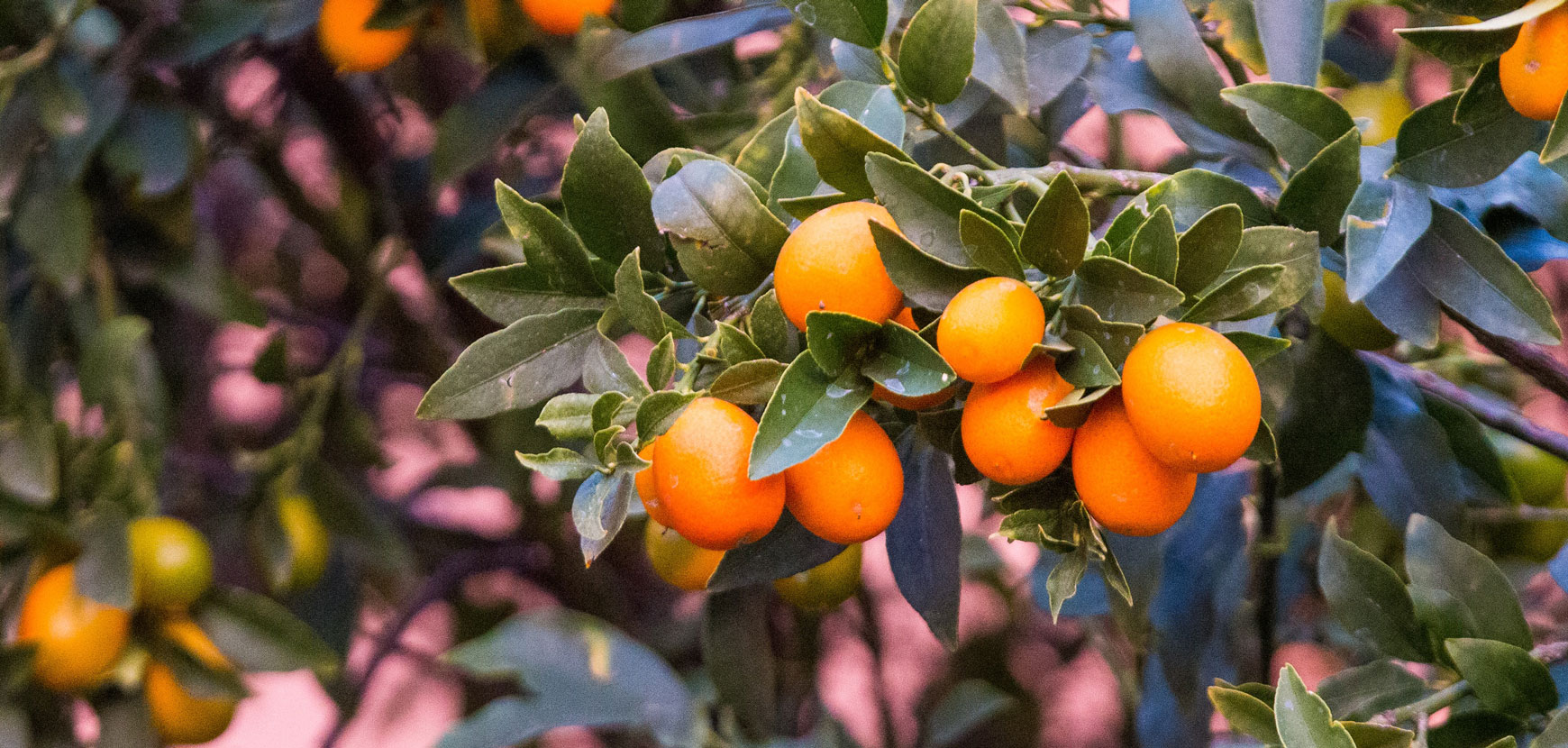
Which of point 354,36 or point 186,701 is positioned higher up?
point 354,36

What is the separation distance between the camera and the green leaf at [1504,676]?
0.43m

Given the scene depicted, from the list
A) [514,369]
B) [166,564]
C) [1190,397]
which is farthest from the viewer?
[166,564]

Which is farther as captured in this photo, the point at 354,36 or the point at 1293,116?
the point at 354,36

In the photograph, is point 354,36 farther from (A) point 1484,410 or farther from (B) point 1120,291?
(A) point 1484,410

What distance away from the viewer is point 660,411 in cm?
33

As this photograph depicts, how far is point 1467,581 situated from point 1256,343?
236mm

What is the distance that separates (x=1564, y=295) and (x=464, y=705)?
114 centimetres

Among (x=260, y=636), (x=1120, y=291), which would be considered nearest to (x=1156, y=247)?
(x=1120, y=291)

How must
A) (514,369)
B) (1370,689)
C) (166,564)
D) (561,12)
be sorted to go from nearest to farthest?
(514,369)
(1370,689)
(561,12)
(166,564)

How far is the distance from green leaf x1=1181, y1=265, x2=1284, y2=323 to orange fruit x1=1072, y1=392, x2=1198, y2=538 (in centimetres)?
3

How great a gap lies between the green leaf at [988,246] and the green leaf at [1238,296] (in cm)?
5

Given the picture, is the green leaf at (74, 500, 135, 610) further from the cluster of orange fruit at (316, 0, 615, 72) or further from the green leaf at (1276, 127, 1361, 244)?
the green leaf at (1276, 127, 1361, 244)

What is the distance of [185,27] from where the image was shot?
78cm

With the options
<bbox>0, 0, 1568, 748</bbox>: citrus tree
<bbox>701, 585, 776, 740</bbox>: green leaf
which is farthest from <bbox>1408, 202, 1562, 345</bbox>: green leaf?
<bbox>701, 585, 776, 740</bbox>: green leaf
